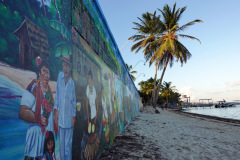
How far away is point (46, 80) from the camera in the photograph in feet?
4.54

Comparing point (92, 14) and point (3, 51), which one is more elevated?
point (92, 14)

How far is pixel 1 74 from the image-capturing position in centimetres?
93

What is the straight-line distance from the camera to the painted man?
1.59m

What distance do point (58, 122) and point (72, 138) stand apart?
37cm

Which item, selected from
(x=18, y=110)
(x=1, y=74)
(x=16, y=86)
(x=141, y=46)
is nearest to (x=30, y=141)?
(x=18, y=110)

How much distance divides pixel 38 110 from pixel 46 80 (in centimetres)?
27

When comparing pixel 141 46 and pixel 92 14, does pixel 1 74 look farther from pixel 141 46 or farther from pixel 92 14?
pixel 141 46

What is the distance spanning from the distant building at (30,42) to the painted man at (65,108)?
14.1 inches

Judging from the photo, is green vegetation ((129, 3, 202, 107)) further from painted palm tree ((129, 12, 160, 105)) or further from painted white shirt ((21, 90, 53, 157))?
painted white shirt ((21, 90, 53, 157))

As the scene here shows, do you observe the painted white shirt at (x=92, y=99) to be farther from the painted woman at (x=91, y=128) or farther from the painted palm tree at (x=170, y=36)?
the painted palm tree at (x=170, y=36)

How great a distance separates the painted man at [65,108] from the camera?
1.59 metres

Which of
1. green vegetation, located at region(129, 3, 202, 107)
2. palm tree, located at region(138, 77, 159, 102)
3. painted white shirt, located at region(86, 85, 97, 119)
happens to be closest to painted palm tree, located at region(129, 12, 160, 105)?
green vegetation, located at region(129, 3, 202, 107)

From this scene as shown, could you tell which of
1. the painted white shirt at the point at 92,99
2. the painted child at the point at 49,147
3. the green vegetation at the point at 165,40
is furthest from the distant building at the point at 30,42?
the green vegetation at the point at 165,40

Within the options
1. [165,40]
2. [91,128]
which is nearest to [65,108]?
[91,128]
